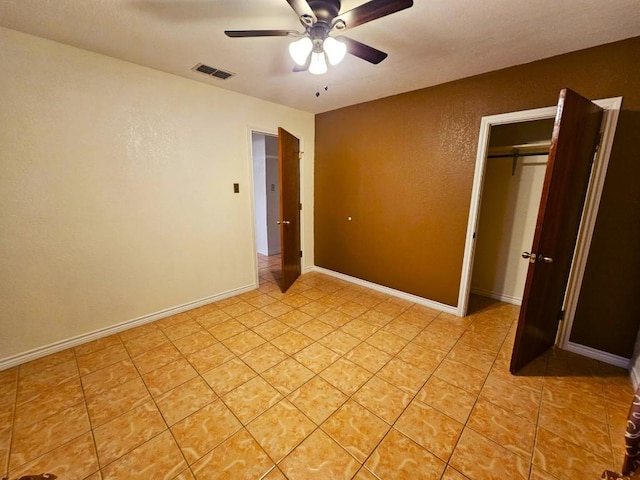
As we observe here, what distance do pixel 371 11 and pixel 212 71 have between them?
1840 millimetres

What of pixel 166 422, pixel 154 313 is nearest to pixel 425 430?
pixel 166 422

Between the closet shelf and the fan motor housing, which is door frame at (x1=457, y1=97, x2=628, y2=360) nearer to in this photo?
the closet shelf

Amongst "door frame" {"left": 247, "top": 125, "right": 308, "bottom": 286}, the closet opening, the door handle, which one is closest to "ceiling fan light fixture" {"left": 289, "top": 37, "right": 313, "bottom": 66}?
"door frame" {"left": 247, "top": 125, "right": 308, "bottom": 286}

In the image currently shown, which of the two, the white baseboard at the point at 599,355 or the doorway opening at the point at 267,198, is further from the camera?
the doorway opening at the point at 267,198

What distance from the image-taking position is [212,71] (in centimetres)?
249

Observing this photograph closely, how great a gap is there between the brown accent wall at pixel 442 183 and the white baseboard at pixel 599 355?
0.15 feet

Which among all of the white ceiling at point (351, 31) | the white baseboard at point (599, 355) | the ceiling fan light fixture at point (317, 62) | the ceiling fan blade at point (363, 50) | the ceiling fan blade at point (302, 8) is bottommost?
the white baseboard at point (599, 355)

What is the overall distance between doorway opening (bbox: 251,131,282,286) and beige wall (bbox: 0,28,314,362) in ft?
4.69

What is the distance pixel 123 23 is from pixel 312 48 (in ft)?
4.41

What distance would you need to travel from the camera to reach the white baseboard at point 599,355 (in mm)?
2090

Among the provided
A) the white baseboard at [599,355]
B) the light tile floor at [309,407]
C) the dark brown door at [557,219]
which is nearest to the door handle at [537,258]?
the dark brown door at [557,219]

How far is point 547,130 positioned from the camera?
9.41ft

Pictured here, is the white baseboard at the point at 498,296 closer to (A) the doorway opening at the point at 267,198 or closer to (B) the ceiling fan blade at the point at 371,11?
(A) the doorway opening at the point at 267,198

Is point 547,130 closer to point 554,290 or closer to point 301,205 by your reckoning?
point 554,290
